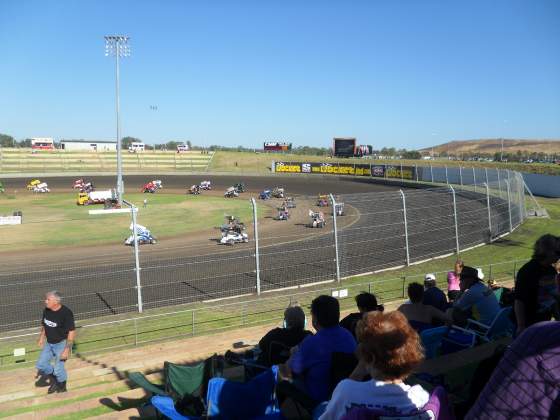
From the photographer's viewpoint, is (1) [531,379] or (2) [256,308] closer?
(1) [531,379]

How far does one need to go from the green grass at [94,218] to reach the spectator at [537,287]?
671 inches

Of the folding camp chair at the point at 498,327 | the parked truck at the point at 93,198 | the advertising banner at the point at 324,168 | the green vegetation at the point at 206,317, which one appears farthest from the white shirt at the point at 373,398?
the advertising banner at the point at 324,168

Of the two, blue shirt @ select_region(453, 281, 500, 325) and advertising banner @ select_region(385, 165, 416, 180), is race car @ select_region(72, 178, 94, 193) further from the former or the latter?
blue shirt @ select_region(453, 281, 500, 325)

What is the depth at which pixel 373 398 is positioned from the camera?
258cm

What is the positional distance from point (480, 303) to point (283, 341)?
11.0 ft

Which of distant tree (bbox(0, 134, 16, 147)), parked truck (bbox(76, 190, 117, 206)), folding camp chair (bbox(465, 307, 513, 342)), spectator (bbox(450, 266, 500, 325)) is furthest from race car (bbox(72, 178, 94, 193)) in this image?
distant tree (bbox(0, 134, 16, 147))

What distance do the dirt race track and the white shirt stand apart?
13.0 metres

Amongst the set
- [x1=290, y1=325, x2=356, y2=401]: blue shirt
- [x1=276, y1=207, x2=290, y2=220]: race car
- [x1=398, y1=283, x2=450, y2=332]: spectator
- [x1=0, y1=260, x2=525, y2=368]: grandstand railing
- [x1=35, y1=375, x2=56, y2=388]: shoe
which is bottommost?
[x1=0, y1=260, x2=525, y2=368]: grandstand railing

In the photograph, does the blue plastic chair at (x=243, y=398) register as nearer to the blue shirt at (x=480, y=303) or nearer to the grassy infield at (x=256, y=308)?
the grassy infield at (x=256, y=308)

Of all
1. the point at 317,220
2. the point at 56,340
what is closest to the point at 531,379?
the point at 56,340

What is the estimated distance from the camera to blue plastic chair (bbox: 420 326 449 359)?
6.12 meters

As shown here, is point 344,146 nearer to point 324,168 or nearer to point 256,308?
point 324,168

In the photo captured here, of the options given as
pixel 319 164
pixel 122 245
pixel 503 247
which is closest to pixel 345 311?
pixel 503 247

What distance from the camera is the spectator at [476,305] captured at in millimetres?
7180
